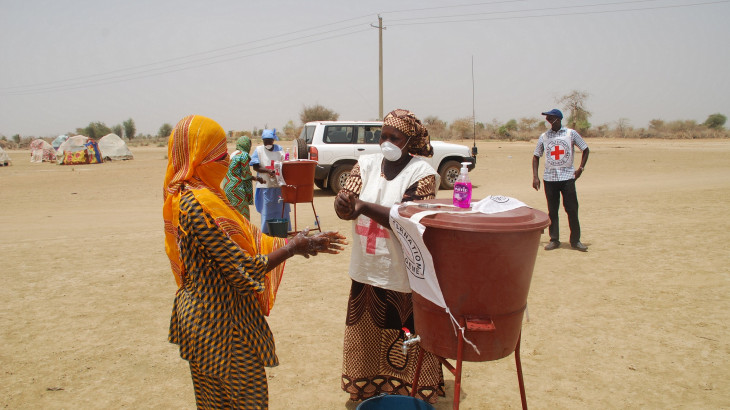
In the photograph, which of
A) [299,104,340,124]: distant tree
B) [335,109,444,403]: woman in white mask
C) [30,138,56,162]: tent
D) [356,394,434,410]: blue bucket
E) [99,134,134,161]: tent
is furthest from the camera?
[299,104,340,124]: distant tree

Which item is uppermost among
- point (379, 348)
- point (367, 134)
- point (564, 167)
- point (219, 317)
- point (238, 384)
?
point (367, 134)

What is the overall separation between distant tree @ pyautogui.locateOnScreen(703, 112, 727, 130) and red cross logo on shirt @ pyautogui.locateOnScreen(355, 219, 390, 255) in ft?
196

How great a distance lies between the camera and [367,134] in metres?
12.2

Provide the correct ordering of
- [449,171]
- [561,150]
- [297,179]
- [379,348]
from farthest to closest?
1. [449,171]
2. [297,179]
3. [561,150]
4. [379,348]

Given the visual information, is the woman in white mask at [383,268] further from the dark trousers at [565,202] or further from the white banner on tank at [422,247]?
the dark trousers at [565,202]

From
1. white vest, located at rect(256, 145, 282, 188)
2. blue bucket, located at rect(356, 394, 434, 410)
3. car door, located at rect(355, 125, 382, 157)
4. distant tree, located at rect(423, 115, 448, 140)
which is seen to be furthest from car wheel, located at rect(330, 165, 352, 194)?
distant tree, located at rect(423, 115, 448, 140)

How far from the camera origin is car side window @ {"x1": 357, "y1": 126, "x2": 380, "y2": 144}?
12.1m

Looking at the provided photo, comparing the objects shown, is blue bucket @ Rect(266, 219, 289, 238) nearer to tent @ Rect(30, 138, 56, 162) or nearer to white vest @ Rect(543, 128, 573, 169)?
white vest @ Rect(543, 128, 573, 169)

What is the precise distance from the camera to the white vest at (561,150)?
6.22 metres

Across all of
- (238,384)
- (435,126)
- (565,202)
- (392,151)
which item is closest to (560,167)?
(565,202)

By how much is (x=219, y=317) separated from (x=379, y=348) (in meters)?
1.33

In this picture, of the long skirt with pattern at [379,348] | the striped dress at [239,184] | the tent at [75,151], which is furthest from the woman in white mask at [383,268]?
the tent at [75,151]

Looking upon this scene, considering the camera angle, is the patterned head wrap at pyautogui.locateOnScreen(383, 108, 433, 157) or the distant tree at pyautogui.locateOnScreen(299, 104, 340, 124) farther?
the distant tree at pyautogui.locateOnScreen(299, 104, 340, 124)

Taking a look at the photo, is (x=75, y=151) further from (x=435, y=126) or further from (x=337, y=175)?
(x=435, y=126)
